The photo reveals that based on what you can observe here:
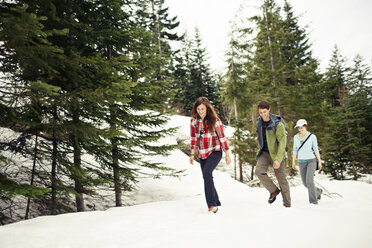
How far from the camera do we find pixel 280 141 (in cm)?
386

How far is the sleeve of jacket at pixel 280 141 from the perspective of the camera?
3.82 metres

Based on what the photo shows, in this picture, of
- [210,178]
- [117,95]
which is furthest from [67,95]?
[210,178]

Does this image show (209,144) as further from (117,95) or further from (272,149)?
(117,95)

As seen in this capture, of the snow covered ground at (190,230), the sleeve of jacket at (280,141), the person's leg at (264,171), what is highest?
the sleeve of jacket at (280,141)

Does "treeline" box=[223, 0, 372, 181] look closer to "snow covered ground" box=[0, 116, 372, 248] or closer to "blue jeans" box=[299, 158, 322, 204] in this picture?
"blue jeans" box=[299, 158, 322, 204]

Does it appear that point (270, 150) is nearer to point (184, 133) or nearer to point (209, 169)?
point (209, 169)

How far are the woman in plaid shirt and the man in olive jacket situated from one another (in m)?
0.97

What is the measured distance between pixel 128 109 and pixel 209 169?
3.59 meters

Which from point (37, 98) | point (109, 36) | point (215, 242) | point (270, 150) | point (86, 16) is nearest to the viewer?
point (215, 242)

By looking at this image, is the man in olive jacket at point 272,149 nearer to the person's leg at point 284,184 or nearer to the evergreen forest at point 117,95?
the person's leg at point 284,184

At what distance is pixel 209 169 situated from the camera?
3.62m

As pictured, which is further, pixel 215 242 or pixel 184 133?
pixel 184 133

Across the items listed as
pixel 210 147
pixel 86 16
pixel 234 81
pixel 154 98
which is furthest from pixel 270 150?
pixel 234 81

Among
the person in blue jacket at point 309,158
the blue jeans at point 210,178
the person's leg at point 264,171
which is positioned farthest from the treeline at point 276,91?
the blue jeans at point 210,178
